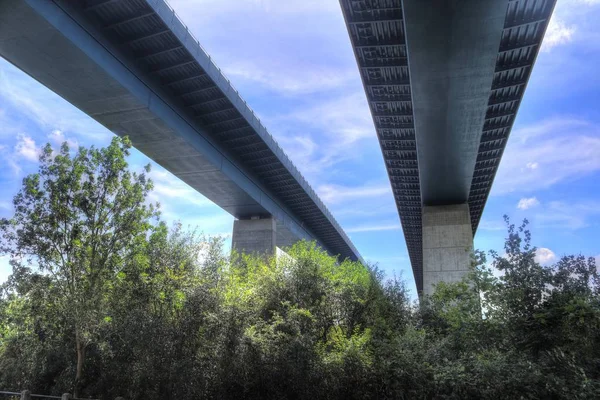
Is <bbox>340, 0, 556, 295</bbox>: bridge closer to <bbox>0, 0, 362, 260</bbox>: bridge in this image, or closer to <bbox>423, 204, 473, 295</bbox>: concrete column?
<bbox>423, 204, 473, 295</bbox>: concrete column

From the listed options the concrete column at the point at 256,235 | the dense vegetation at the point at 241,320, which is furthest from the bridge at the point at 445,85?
the concrete column at the point at 256,235

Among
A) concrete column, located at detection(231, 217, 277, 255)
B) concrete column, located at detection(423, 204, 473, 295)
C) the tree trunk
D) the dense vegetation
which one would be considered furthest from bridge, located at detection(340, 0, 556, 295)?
the tree trunk

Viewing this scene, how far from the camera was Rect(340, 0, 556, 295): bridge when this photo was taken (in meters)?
13.3

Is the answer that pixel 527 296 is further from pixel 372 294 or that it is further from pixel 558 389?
pixel 372 294

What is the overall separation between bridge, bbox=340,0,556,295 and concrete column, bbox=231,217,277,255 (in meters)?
10.9

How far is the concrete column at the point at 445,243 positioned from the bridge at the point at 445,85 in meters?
0.07

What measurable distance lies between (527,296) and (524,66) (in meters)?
11.3

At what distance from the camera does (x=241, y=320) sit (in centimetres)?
Result: 1156

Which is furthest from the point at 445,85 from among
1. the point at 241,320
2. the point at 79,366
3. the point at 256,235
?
the point at 256,235

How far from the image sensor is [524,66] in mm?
17312

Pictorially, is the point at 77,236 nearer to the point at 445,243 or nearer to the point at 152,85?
the point at 152,85

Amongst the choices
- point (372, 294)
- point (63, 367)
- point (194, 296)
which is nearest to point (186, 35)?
point (194, 296)

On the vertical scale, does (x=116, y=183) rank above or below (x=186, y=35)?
below

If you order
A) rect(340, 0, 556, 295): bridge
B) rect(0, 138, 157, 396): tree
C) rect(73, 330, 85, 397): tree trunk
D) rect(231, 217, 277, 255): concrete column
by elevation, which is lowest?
rect(73, 330, 85, 397): tree trunk
